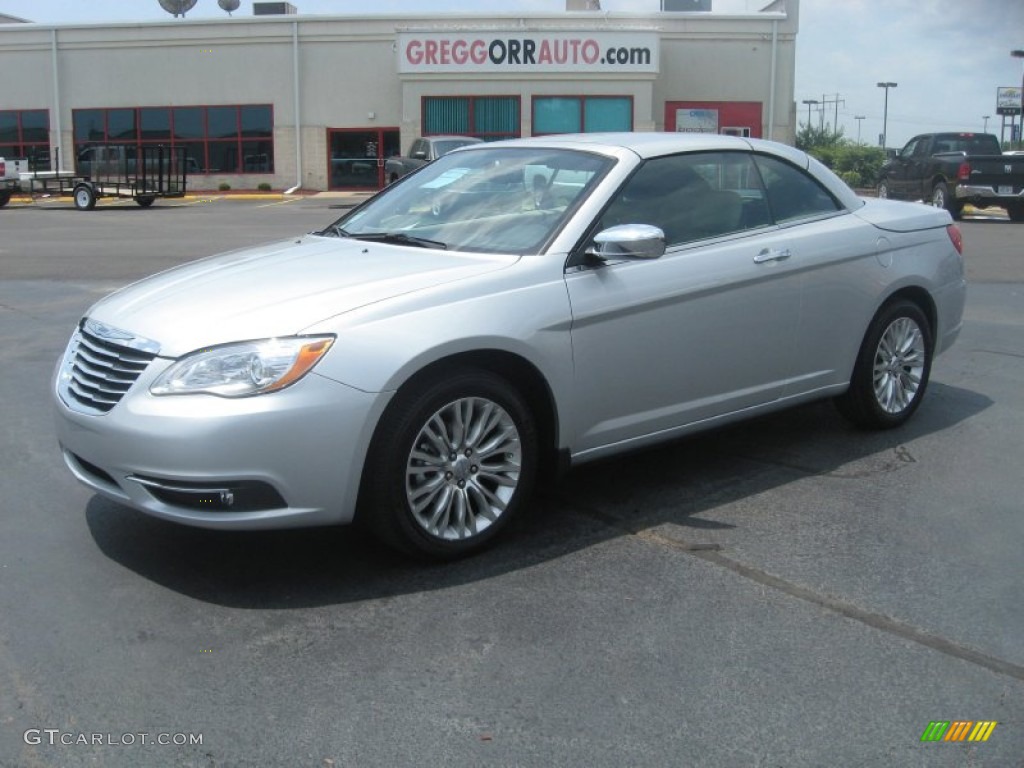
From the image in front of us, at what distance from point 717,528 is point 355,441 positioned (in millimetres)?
1698

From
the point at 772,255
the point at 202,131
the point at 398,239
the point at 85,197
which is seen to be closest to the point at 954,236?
the point at 772,255

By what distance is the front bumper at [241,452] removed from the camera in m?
3.78

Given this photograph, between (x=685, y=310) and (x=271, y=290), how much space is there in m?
1.82

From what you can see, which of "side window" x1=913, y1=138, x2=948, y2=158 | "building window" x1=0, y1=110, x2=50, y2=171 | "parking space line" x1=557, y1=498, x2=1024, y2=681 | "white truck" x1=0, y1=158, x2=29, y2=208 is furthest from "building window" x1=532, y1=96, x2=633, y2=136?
"parking space line" x1=557, y1=498, x2=1024, y2=681

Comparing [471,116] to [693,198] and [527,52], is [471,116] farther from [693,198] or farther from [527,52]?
[693,198]

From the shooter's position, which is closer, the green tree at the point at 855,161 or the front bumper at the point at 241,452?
the front bumper at the point at 241,452

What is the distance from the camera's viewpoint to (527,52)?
35.4 metres

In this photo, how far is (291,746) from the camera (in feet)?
9.97

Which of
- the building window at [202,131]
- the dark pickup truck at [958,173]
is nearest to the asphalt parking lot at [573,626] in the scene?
the dark pickup truck at [958,173]

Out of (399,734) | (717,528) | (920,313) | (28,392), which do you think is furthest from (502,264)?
(28,392)

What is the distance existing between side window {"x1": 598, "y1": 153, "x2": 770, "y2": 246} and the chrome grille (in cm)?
201

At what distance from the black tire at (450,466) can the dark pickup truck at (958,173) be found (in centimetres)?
2025

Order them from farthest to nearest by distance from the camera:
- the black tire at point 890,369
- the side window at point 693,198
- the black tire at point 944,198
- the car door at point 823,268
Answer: the black tire at point 944,198 < the black tire at point 890,369 < the car door at point 823,268 < the side window at point 693,198

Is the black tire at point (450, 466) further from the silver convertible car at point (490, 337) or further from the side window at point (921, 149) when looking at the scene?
the side window at point (921, 149)
